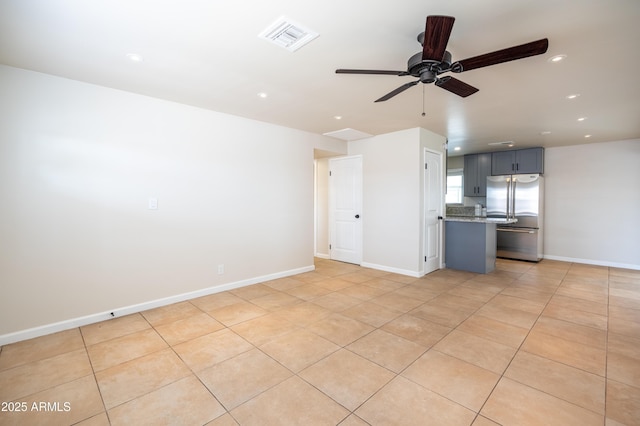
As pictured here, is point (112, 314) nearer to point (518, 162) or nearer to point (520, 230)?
point (520, 230)

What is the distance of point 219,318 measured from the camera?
3102 mm

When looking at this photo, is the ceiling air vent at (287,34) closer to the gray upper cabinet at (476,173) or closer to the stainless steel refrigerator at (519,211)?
the stainless steel refrigerator at (519,211)

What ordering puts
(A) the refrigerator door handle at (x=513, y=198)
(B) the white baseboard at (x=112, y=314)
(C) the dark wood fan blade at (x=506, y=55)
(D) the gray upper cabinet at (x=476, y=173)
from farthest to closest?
1. (D) the gray upper cabinet at (x=476, y=173)
2. (A) the refrigerator door handle at (x=513, y=198)
3. (B) the white baseboard at (x=112, y=314)
4. (C) the dark wood fan blade at (x=506, y=55)

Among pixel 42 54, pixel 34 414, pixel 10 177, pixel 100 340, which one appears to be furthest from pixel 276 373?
pixel 42 54

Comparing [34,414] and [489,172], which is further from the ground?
[489,172]

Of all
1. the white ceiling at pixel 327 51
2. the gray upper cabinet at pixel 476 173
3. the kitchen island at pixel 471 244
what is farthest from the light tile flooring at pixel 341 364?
the gray upper cabinet at pixel 476 173

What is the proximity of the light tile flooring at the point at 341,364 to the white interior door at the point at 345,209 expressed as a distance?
2124 millimetres

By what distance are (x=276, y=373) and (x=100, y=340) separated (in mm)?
1841

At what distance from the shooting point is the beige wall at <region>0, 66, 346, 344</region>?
264cm

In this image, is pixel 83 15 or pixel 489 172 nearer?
pixel 83 15

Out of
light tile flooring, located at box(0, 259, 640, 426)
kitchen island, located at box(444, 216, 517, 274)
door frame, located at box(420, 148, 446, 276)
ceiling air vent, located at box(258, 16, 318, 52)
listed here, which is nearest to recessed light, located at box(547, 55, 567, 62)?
ceiling air vent, located at box(258, 16, 318, 52)

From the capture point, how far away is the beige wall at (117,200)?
2.64 m

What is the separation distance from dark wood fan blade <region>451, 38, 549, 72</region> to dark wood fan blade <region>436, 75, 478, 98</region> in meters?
0.19

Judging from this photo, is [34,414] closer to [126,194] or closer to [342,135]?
[126,194]
